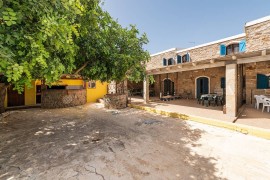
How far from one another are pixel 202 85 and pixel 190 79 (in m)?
1.35

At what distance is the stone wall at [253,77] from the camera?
30.3 feet

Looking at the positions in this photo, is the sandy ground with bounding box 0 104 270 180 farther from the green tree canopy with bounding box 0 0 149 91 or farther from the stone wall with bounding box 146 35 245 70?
the stone wall with bounding box 146 35 245 70

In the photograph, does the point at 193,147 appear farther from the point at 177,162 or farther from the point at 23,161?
the point at 23,161

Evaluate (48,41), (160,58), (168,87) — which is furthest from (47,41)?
(160,58)

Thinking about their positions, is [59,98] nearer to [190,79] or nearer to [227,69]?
[227,69]

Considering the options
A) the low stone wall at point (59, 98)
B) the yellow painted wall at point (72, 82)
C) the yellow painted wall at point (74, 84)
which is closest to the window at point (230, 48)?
the yellow painted wall at point (74, 84)

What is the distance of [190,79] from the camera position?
1420 centimetres

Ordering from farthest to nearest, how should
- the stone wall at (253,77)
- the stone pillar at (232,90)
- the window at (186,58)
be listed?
the window at (186,58), the stone wall at (253,77), the stone pillar at (232,90)

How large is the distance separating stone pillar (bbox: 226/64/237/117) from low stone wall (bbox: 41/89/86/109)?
12.0m

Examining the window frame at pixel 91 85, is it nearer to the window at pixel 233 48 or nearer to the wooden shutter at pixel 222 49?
the wooden shutter at pixel 222 49

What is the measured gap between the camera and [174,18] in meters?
16.3

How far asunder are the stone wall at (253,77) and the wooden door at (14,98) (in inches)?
722

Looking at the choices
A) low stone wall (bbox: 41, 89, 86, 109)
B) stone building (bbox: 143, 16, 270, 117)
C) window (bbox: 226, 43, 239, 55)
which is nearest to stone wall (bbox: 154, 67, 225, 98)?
stone building (bbox: 143, 16, 270, 117)

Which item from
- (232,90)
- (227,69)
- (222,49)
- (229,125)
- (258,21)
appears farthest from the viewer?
(222,49)
